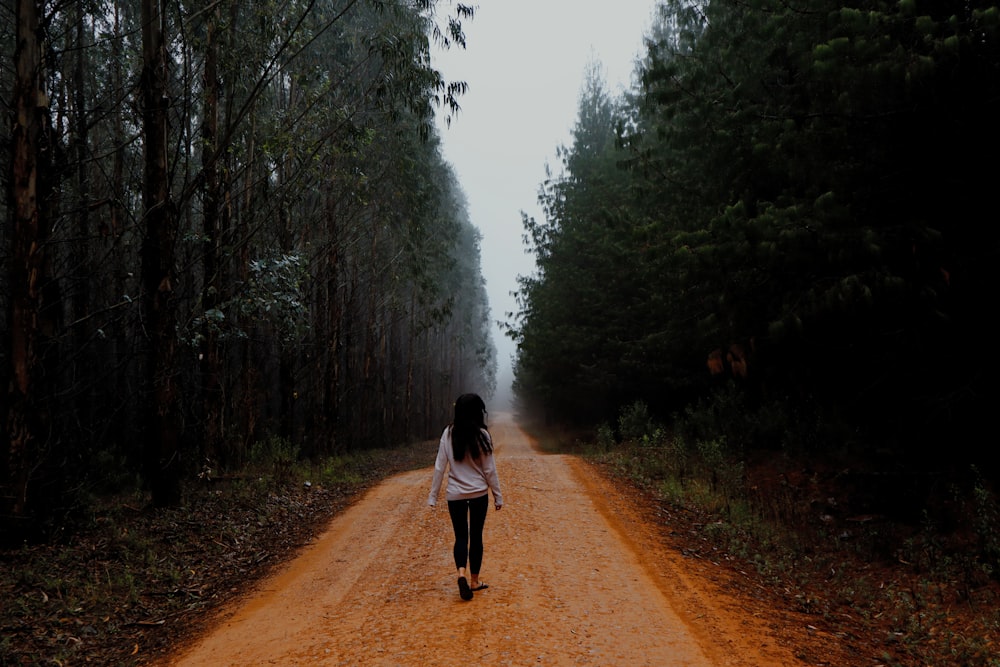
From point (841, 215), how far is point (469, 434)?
518 cm

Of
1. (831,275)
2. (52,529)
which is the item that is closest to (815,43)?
(831,275)

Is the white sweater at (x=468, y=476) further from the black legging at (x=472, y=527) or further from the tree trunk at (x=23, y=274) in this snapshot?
the tree trunk at (x=23, y=274)

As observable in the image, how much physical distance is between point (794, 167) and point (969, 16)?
227 centimetres

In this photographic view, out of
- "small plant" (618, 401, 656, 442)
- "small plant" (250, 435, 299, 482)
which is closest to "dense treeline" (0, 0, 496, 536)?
"small plant" (250, 435, 299, 482)

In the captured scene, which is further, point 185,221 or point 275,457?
point 185,221

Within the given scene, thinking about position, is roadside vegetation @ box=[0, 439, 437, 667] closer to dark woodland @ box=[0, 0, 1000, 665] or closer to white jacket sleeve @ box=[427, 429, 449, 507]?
dark woodland @ box=[0, 0, 1000, 665]

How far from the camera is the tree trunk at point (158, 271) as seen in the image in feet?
27.2

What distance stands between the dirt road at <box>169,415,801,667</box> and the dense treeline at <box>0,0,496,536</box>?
3.43 meters

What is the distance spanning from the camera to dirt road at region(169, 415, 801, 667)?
14.0 ft

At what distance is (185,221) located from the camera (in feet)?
47.8

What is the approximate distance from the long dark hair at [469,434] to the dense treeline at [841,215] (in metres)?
4.11

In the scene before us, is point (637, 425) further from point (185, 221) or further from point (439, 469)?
point (185, 221)

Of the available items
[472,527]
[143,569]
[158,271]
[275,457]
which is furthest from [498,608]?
[275,457]

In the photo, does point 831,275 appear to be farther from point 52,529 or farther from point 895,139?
point 52,529
